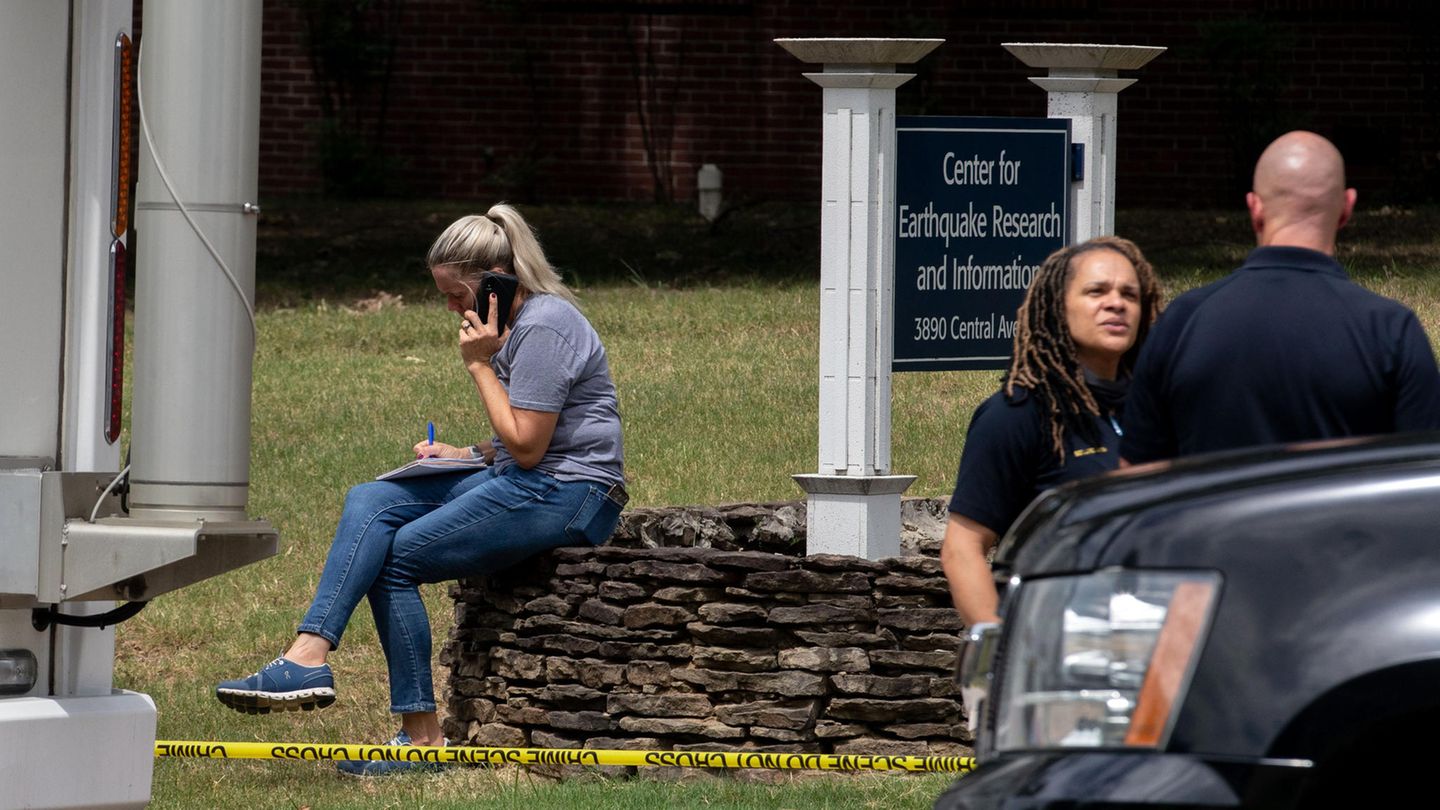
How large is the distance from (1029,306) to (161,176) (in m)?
1.81

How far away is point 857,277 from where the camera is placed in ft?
20.9

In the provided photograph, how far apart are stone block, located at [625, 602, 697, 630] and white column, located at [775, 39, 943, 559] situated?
1.90ft

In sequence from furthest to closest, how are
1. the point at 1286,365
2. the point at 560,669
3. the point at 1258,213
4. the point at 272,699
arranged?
1. the point at 560,669
2. the point at 272,699
3. the point at 1258,213
4. the point at 1286,365

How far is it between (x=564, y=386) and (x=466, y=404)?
528cm

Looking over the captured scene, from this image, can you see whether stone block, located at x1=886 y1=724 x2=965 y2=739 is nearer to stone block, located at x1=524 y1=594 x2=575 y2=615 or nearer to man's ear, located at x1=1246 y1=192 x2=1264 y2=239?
stone block, located at x1=524 y1=594 x2=575 y2=615

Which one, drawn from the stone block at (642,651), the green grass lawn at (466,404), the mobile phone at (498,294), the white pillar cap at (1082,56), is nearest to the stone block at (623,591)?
the stone block at (642,651)

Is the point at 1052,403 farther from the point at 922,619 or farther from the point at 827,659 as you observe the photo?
the point at 827,659

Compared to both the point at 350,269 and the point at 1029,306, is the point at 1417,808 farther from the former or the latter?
the point at 350,269

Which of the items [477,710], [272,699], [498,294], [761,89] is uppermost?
[761,89]

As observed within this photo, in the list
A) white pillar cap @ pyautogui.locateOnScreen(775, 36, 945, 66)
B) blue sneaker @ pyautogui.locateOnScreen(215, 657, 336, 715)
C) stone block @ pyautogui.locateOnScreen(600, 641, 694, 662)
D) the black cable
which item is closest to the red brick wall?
white pillar cap @ pyautogui.locateOnScreen(775, 36, 945, 66)

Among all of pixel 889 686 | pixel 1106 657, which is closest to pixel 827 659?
pixel 889 686

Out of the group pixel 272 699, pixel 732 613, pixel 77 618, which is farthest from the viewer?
pixel 732 613

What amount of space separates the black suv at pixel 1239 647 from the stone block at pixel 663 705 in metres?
3.11

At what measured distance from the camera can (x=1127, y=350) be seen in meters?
4.52
